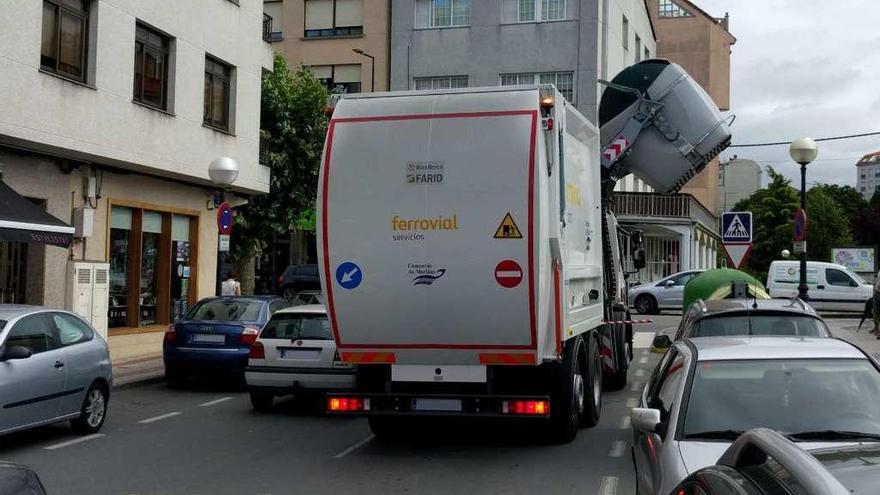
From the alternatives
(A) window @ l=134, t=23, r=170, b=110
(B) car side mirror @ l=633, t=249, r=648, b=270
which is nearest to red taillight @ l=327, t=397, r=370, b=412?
(B) car side mirror @ l=633, t=249, r=648, b=270

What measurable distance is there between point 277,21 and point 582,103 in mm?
13829

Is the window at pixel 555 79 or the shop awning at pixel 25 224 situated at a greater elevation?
the window at pixel 555 79

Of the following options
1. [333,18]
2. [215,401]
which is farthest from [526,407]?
[333,18]

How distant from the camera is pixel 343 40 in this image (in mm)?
40125

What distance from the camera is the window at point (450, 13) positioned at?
39.0 meters

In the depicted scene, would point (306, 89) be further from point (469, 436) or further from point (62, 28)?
point (469, 436)

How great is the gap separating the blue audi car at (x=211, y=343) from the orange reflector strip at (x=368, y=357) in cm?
527

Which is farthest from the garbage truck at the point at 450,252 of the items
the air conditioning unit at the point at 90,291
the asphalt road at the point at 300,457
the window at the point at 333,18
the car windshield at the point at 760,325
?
the window at the point at 333,18

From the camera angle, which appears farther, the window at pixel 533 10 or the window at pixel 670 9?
the window at pixel 670 9

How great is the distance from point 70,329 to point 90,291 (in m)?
7.09

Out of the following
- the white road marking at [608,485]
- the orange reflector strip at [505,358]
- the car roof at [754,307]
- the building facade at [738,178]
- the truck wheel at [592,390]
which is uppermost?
the building facade at [738,178]

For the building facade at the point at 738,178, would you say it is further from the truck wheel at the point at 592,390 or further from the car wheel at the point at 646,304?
the truck wheel at the point at 592,390

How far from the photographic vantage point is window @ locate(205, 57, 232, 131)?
21109 mm

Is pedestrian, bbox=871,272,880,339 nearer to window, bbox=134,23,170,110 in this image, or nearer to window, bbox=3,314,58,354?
window, bbox=134,23,170,110
